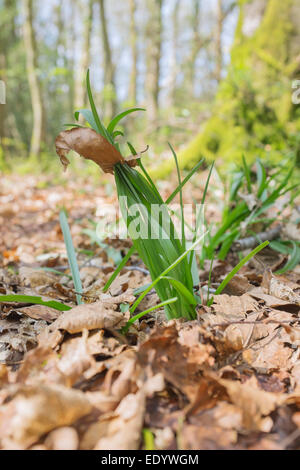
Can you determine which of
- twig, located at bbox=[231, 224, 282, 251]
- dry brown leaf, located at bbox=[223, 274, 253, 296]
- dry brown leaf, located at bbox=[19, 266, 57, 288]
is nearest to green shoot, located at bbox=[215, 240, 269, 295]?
dry brown leaf, located at bbox=[223, 274, 253, 296]

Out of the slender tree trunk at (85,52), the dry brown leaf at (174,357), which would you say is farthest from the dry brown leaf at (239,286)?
the slender tree trunk at (85,52)

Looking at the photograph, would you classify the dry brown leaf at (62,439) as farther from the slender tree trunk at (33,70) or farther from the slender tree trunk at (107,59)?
the slender tree trunk at (107,59)

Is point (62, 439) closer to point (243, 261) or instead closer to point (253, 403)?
point (253, 403)

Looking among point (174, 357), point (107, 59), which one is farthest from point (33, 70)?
point (174, 357)

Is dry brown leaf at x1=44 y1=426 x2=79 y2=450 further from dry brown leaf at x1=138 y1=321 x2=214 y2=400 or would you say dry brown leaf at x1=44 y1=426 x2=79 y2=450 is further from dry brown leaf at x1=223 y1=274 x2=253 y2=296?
dry brown leaf at x1=223 y1=274 x2=253 y2=296

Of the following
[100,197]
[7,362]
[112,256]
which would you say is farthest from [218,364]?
[100,197]

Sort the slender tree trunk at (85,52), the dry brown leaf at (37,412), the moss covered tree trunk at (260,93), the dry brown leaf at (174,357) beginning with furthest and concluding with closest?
the slender tree trunk at (85,52) < the moss covered tree trunk at (260,93) < the dry brown leaf at (174,357) < the dry brown leaf at (37,412)
